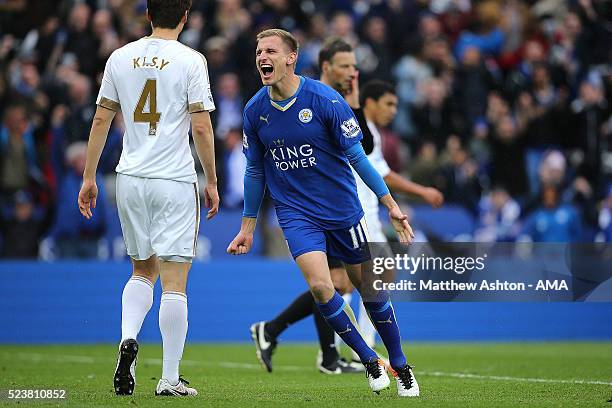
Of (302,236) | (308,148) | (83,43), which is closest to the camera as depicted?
(302,236)

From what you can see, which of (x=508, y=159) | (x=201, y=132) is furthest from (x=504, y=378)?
(x=508, y=159)

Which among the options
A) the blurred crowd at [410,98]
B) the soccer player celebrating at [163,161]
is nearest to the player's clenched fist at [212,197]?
the soccer player celebrating at [163,161]

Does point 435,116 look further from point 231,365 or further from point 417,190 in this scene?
point 417,190

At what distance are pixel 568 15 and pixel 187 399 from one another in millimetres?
13411

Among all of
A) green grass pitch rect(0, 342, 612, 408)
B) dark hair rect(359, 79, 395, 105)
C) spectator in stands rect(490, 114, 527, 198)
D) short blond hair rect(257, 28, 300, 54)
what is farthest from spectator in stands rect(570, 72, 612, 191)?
short blond hair rect(257, 28, 300, 54)

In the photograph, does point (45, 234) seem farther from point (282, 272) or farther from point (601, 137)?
point (601, 137)

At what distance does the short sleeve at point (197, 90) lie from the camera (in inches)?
292

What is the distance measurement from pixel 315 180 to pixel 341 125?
0.42 m

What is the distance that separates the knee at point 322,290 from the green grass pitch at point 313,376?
621mm

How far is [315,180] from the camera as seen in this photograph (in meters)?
7.76

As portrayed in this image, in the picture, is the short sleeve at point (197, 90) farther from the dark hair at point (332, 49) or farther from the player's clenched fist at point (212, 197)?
the dark hair at point (332, 49)

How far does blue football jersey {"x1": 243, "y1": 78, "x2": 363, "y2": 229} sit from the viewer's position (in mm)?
7656

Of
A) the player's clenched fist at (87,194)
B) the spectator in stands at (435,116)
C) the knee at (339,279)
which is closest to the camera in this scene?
the player's clenched fist at (87,194)

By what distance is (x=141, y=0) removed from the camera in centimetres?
1773
